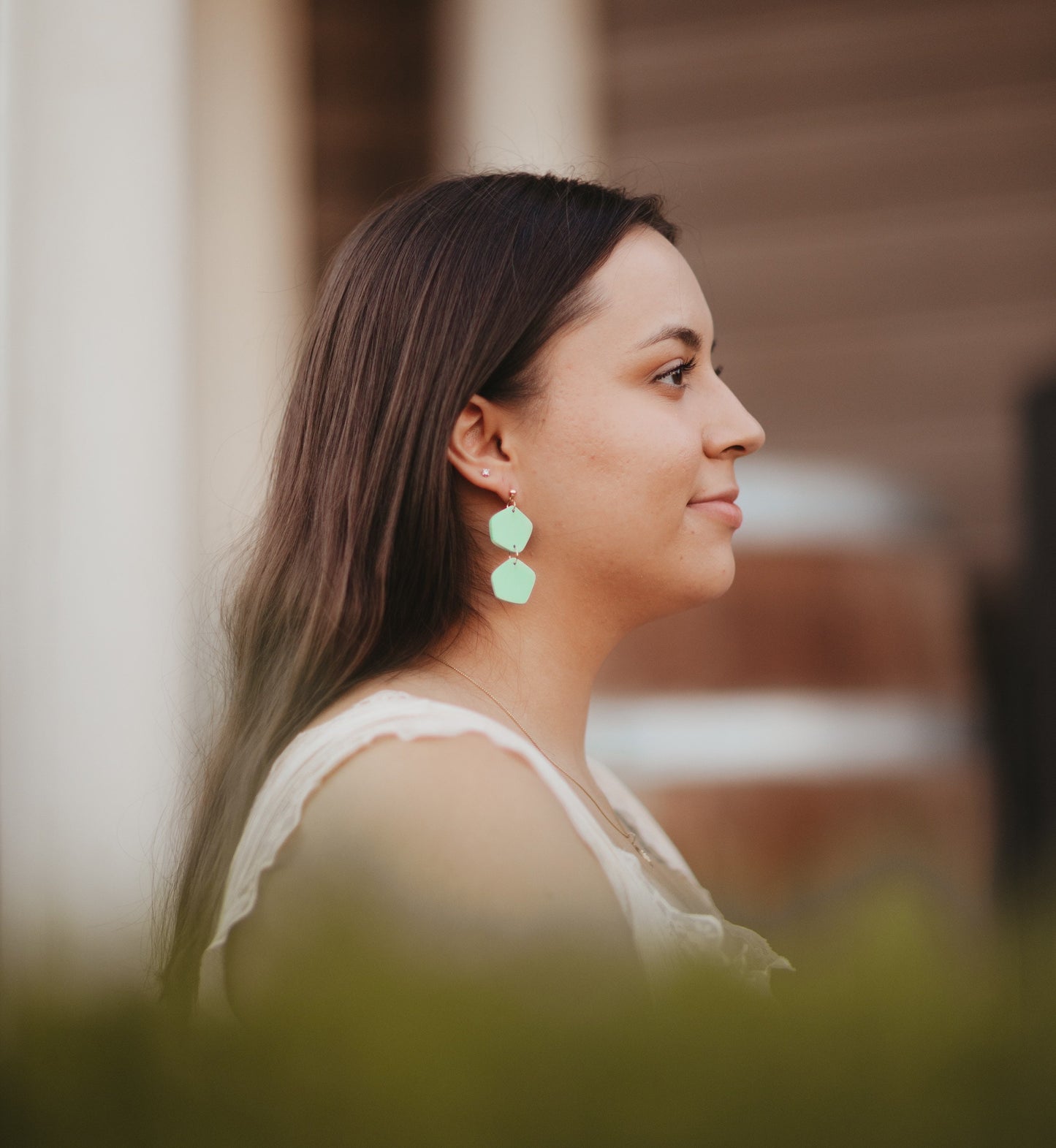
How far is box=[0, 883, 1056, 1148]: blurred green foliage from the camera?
39 centimetres

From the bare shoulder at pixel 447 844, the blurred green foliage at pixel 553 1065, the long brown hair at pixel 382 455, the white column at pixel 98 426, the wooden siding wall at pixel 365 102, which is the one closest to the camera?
the blurred green foliage at pixel 553 1065

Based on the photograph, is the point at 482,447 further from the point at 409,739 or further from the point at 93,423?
the point at 93,423

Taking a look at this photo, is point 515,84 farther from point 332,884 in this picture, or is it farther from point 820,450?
point 332,884

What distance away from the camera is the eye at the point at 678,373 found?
60.1 inches

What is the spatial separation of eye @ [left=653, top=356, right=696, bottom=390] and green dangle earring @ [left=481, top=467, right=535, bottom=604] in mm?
217

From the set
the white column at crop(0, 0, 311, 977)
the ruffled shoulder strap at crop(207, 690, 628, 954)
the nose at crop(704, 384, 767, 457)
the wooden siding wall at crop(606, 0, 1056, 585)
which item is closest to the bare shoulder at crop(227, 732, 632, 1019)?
the ruffled shoulder strap at crop(207, 690, 628, 954)

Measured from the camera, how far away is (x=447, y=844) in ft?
3.74

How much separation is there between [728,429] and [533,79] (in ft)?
9.41

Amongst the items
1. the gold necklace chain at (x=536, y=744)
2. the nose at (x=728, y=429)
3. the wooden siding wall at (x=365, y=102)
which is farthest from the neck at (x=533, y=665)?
the wooden siding wall at (x=365, y=102)

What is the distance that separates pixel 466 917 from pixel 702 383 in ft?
2.34

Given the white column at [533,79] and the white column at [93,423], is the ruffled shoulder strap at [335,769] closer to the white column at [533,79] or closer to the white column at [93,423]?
the white column at [93,423]

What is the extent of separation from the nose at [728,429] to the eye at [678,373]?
0.04 m

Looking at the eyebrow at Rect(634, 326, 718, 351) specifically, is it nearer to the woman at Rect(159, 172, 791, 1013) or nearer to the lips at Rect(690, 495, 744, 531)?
the woman at Rect(159, 172, 791, 1013)

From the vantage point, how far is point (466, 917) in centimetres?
108
